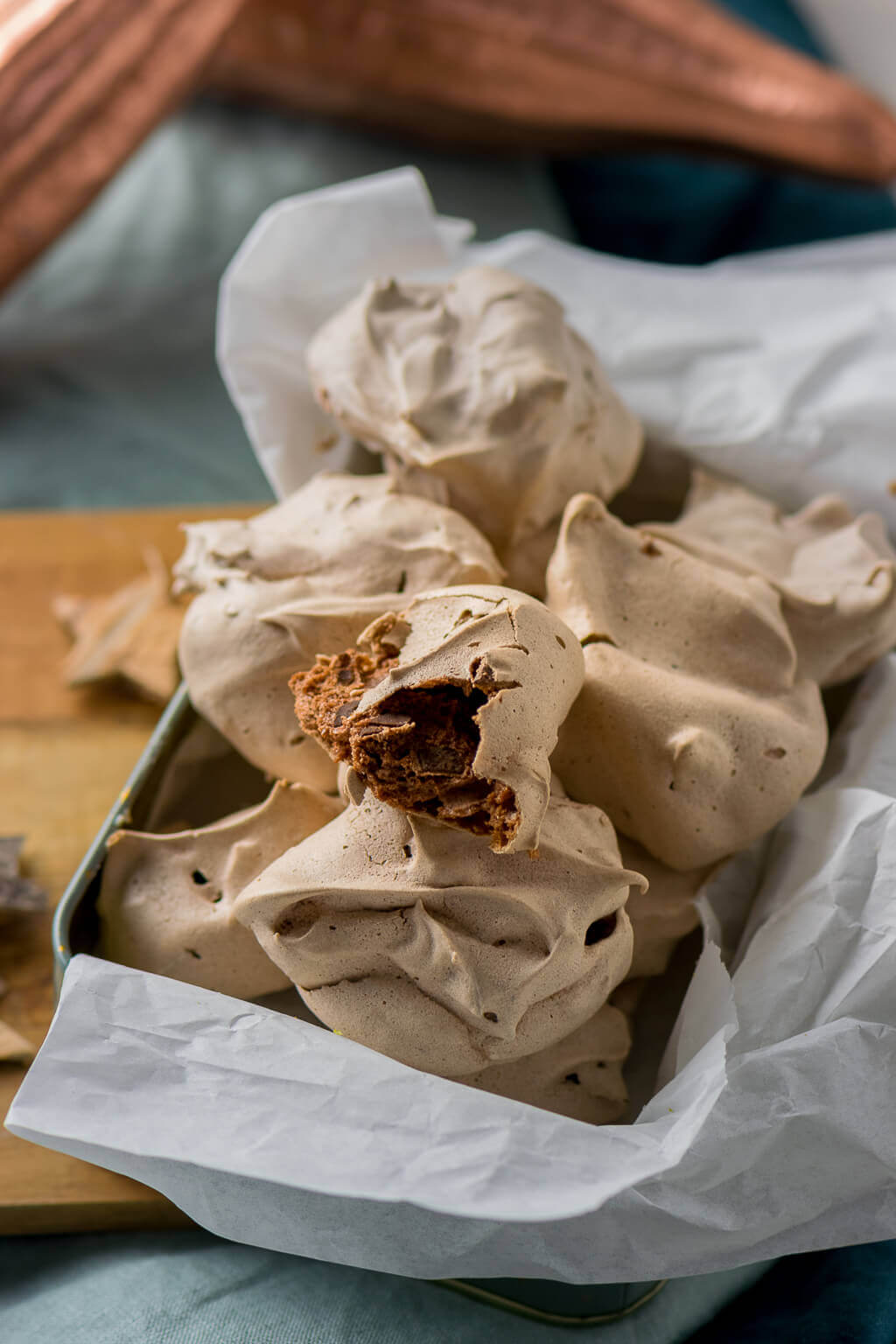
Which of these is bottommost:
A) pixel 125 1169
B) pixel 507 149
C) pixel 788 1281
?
pixel 788 1281

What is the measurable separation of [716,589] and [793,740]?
9cm

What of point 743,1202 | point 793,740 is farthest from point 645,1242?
point 793,740

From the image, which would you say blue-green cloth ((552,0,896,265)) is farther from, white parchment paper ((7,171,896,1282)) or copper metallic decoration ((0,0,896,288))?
white parchment paper ((7,171,896,1282))

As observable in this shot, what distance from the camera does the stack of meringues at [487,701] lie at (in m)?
0.53

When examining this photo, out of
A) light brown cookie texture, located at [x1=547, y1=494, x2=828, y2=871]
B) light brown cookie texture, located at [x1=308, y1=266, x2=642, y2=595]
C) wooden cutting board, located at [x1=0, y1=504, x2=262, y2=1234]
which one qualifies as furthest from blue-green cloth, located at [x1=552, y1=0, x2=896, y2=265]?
light brown cookie texture, located at [x1=547, y1=494, x2=828, y2=871]

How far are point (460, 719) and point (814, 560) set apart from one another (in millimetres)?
345

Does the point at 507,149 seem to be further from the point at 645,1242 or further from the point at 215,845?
the point at 645,1242

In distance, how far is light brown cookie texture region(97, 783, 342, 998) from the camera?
622 mm

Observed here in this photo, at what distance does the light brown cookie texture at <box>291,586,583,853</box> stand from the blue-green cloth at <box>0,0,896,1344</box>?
1.01ft

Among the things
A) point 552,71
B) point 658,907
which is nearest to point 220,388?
point 552,71

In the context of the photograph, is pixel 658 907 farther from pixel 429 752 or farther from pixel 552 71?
pixel 552 71

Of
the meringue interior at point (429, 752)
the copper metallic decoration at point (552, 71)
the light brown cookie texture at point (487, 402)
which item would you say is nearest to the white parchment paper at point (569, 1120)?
the meringue interior at point (429, 752)

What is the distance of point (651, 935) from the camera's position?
2.11 feet

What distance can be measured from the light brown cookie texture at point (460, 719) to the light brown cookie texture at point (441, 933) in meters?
0.04
